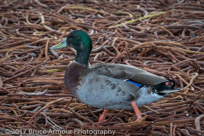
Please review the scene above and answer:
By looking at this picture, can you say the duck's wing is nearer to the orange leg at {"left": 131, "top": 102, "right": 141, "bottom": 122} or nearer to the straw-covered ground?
the orange leg at {"left": 131, "top": 102, "right": 141, "bottom": 122}

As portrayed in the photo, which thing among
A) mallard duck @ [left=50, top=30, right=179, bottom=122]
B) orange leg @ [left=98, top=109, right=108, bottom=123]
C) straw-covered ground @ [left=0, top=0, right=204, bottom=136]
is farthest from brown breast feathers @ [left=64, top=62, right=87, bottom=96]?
orange leg @ [left=98, top=109, right=108, bottom=123]

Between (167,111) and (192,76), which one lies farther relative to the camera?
(192,76)

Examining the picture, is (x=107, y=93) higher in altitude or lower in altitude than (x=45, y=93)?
higher

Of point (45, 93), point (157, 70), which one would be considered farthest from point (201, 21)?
point (45, 93)

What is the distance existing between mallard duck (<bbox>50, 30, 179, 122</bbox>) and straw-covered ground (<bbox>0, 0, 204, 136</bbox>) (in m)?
0.20

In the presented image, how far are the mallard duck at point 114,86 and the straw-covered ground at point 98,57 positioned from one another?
0.20m

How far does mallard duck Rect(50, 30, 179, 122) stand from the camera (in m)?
4.09

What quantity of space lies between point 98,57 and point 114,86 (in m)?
1.74

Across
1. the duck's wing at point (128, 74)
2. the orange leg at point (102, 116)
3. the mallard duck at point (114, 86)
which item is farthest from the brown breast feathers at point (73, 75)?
the orange leg at point (102, 116)

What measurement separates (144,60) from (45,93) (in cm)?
156

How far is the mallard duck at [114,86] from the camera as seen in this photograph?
13.4 ft

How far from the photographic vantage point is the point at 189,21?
7.13m

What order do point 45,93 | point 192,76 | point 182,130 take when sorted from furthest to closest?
point 192,76 → point 45,93 → point 182,130

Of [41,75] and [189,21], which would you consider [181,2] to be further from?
[41,75]
